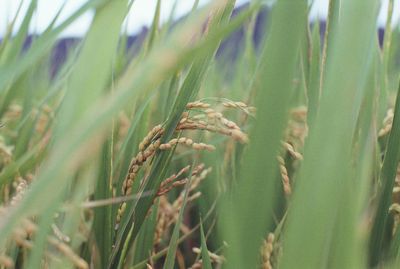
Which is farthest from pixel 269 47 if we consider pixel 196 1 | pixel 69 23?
pixel 196 1

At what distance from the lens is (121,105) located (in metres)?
0.19

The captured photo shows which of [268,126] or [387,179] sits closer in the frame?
[268,126]

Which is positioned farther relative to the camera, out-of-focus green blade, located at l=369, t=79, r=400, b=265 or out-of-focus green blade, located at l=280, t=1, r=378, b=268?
out-of-focus green blade, located at l=369, t=79, r=400, b=265

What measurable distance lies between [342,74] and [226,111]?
3.34ft

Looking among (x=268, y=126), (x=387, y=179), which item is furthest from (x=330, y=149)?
(x=387, y=179)

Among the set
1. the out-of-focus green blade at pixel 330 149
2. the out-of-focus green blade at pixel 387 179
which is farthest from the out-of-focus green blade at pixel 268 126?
the out-of-focus green blade at pixel 387 179

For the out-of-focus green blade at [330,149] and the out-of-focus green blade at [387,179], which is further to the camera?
the out-of-focus green blade at [387,179]

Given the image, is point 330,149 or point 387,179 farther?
point 387,179

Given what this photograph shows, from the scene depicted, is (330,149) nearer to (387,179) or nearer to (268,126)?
(268,126)

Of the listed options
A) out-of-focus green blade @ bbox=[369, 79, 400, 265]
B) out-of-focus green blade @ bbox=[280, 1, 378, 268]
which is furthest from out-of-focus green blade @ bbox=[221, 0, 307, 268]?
out-of-focus green blade @ bbox=[369, 79, 400, 265]

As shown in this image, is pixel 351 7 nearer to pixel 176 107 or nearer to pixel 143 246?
pixel 176 107

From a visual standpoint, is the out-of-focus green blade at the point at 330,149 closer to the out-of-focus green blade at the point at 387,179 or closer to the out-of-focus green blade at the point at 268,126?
the out-of-focus green blade at the point at 268,126

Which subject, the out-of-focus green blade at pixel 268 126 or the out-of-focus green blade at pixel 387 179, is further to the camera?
the out-of-focus green blade at pixel 387 179

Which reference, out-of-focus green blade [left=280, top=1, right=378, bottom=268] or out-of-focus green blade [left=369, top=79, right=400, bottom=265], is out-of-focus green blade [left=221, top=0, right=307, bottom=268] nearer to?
out-of-focus green blade [left=280, top=1, right=378, bottom=268]
